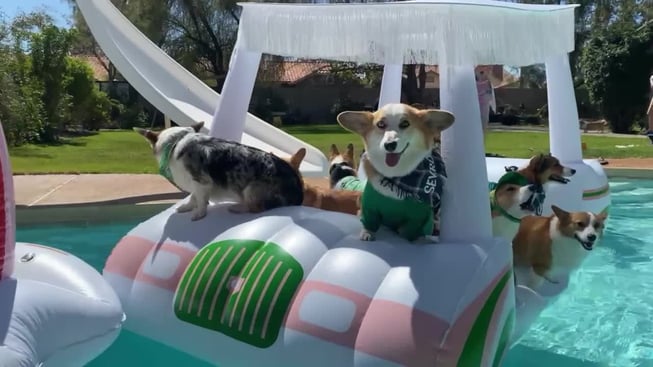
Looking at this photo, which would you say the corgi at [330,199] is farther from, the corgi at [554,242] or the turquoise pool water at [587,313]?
the turquoise pool water at [587,313]

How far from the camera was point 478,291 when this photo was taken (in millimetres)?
2996

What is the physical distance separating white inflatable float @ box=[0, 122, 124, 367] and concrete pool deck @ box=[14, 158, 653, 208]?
436cm

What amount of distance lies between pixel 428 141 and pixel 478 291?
0.65 meters

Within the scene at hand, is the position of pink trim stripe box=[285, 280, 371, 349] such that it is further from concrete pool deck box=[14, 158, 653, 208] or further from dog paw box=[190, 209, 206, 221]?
concrete pool deck box=[14, 158, 653, 208]

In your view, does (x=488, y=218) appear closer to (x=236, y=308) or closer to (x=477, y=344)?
(x=477, y=344)

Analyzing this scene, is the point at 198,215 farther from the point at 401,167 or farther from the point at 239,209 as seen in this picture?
the point at 401,167

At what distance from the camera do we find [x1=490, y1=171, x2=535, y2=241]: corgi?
3.96m

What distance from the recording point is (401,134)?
3082 mm

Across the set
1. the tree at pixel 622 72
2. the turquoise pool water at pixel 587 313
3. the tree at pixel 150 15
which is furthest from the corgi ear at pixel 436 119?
the tree at pixel 150 15

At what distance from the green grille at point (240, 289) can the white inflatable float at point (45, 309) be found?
0.45 metres

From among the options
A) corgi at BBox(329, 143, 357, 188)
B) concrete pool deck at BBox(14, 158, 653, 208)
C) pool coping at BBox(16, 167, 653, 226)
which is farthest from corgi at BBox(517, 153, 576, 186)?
pool coping at BBox(16, 167, 653, 226)

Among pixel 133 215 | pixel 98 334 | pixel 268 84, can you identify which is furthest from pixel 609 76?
pixel 98 334

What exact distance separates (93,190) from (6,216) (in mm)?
6242

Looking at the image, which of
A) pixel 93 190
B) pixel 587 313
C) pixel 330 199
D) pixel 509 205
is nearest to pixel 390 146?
pixel 509 205
